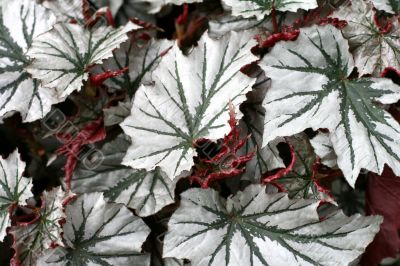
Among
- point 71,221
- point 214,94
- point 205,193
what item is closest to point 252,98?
point 214,94

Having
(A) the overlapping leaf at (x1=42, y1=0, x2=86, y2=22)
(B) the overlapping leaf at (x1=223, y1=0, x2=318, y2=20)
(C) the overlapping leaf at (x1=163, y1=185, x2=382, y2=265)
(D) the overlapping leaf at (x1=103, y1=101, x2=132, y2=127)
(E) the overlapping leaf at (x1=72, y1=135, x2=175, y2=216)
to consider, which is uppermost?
(A) the overlapping leaf at (x1=42, y1=0, x2=86, y2=22)

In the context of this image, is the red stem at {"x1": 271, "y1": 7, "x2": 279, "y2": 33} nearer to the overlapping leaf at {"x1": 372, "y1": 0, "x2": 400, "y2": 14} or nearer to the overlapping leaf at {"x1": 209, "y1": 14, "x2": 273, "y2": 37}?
the overlapping leaf at {"x1": 209, "y1": 14, "x2": 273, "y2": 37}

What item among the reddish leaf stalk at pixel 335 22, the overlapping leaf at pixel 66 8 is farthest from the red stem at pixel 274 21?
the overlapping leaf at pixel 66 8

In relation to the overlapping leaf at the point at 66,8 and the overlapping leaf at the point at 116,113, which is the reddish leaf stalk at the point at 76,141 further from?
the overlapping leaf at the point at 66,8

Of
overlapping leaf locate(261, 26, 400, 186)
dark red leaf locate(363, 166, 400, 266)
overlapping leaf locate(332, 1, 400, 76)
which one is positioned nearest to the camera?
overlapping leaf locate(261, 26, 400, 186)

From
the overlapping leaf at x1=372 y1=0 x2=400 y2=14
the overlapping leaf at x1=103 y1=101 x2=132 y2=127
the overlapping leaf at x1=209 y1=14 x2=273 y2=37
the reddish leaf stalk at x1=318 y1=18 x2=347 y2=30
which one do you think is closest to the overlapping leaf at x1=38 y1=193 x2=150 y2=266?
the overlapping leaf at x1=103 y1=101 x2=132 y2=127

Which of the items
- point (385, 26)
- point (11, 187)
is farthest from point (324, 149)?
point (11, 187)
